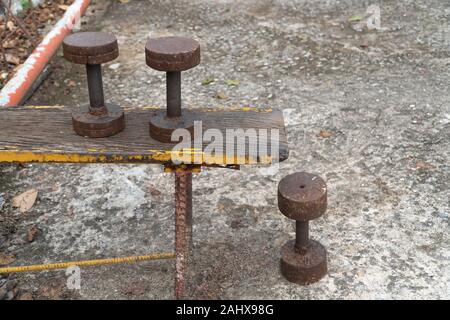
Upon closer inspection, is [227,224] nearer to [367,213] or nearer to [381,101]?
[367,213]

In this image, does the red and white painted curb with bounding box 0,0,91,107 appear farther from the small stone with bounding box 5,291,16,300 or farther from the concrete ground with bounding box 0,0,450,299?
the small stone with bounding box 5,291,16,300

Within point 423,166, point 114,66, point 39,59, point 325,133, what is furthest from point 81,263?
point 114,66

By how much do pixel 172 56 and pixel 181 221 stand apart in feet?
2.33

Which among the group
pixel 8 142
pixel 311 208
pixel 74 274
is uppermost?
pixel 8 142

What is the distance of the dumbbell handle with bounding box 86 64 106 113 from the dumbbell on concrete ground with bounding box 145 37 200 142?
241mm

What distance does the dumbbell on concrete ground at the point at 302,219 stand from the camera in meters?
2.69

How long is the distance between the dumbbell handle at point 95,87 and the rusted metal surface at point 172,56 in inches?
10.8

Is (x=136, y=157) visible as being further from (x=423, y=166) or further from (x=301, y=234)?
(x=423, y=166)

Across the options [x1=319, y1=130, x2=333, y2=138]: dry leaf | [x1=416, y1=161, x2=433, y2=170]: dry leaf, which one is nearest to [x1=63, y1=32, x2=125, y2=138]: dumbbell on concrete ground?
[x1=319, y1=130, x2=333, y2=138]: dry leaf

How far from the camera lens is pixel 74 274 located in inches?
118

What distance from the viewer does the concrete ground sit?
9.78 ft

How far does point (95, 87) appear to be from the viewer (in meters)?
2.67
